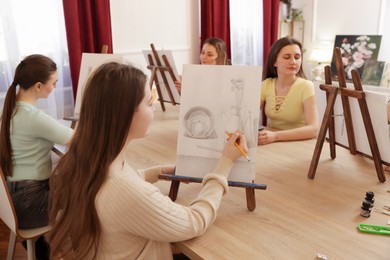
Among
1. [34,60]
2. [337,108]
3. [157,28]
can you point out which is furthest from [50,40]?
[337,108]

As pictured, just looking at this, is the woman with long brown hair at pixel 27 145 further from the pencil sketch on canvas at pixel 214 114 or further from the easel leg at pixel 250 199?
the easel leg at pixel 250 199

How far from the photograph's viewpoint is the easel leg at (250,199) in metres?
1.11

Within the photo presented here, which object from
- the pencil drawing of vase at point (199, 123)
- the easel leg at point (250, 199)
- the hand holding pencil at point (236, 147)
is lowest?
the easel leg at point (250, 199)

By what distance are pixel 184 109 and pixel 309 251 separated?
56 centimetres

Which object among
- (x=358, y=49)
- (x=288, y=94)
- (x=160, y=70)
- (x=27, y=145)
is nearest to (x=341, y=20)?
(x=358, y=49)

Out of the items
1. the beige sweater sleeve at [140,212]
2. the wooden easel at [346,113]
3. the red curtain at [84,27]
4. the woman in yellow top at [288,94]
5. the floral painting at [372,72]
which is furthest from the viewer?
the floral painting at [372,72]

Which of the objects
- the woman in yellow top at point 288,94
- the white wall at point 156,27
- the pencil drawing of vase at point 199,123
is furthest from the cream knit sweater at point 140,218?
the white wall at point 156,27

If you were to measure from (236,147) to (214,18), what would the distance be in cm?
313

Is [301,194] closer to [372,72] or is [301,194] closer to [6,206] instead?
[6,206]

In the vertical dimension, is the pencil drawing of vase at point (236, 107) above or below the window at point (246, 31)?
below

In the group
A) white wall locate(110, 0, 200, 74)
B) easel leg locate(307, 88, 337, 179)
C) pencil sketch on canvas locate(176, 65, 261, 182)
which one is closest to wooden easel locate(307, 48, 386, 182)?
easel leg locate(307, 88, 337, 179)

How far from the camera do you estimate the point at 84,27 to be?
3.10 m

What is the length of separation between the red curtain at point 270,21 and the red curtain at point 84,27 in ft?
6.92

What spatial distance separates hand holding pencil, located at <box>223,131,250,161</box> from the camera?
3.65ft
